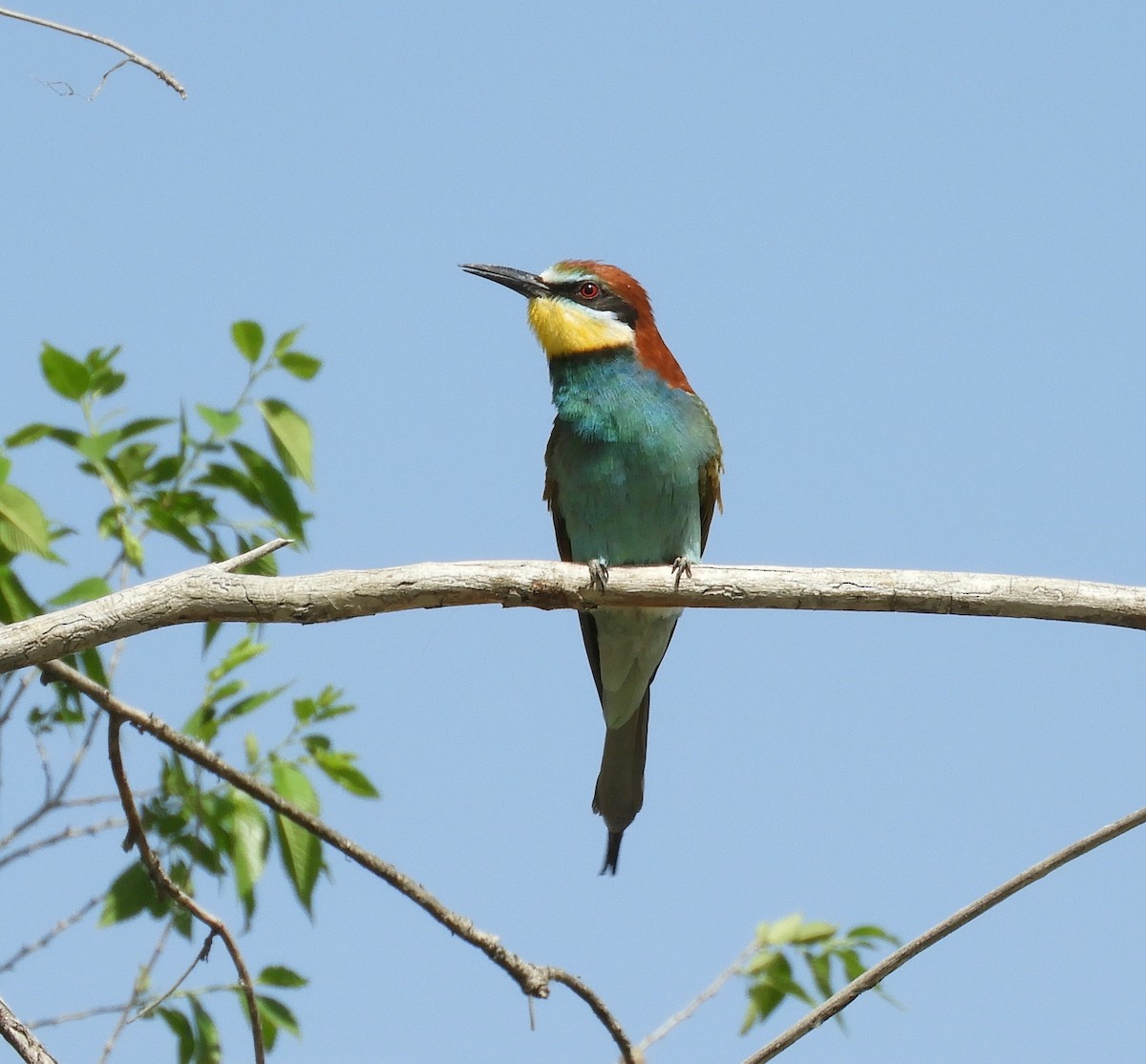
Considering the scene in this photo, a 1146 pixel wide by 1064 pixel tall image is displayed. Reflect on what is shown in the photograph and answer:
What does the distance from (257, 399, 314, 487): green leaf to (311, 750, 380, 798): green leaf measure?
630 mm

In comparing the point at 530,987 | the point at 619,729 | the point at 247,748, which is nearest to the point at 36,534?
the point at 247,748

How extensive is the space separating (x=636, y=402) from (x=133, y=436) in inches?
58.9

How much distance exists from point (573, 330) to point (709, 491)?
67 cm

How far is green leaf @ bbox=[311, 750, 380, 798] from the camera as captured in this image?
3.31 metres

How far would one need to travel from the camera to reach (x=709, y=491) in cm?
432

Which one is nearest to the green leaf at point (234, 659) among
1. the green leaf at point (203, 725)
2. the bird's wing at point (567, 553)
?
the green leaf at point (203, 725)

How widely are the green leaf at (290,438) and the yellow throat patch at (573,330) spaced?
1.25 meters

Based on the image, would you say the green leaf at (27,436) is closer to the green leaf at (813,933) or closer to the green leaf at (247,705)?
the green leaf at (247,705)

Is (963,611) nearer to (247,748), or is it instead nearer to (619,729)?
(247,748)

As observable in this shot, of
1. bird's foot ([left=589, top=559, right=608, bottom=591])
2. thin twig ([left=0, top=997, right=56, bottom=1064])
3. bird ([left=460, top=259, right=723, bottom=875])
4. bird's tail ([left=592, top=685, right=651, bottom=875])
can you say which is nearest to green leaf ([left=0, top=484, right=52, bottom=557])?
thin twig ([left=0, top=997, right=56, bottom=1064])

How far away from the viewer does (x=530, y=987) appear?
2.49m

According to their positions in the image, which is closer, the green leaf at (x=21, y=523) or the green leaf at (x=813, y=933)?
the green leaf at (x=21, y=523)

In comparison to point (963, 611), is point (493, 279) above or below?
above

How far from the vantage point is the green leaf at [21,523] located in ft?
9.25
